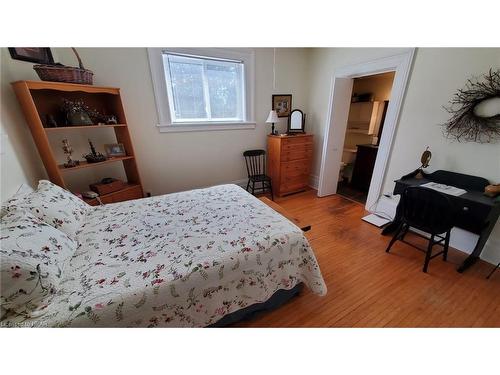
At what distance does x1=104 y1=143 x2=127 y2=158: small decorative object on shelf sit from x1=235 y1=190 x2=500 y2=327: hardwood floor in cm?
218

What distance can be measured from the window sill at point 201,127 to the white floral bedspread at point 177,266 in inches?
55.8

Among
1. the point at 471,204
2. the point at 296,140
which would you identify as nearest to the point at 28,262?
the point at 471,204

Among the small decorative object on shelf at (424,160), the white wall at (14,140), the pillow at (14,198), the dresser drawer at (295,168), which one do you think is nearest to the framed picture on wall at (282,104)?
the dresser drawer at (295,168)

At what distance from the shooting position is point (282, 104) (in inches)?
131

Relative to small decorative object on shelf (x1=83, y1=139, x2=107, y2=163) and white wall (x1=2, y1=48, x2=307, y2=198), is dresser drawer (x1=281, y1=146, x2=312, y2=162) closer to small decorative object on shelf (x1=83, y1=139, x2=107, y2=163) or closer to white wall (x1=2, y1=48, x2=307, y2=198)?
white wall (x1=2, y1=48, x2=307, y2=198)

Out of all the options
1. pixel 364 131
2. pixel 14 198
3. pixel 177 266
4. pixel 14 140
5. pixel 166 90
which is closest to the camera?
pixel 177 266

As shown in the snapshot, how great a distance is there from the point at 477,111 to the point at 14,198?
12.0ft

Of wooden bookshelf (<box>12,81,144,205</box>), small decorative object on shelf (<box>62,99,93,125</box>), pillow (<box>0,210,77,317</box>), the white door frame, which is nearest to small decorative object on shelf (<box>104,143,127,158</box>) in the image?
wooden bookshelf (<box>12,81,144,205</box>)

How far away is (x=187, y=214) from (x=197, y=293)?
0.69 meters

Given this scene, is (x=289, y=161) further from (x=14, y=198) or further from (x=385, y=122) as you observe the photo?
(x=14, y=198)

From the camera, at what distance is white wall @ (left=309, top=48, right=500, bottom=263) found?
1.72 m

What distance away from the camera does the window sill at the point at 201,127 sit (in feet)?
8.71

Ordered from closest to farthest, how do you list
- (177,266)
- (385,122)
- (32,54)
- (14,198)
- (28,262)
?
(28,262), (177,266), (14,198), (32,54), (385,122)
